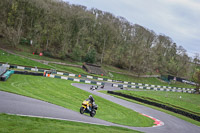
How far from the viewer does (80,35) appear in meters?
80.0

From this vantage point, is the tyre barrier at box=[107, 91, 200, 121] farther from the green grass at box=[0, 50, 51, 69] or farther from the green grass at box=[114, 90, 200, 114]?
the green grass at box=[0, 50, 51, 69]

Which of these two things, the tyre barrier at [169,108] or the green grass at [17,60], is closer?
the tyre barrier at [169,108]

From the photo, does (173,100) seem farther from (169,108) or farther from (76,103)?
(76,103)

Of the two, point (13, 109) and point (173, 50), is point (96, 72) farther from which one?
point (173, 50)

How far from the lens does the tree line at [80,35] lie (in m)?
69.3

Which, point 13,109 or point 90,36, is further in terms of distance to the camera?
point 90,36

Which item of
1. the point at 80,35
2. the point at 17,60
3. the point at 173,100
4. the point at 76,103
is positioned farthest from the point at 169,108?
the point at 80,35

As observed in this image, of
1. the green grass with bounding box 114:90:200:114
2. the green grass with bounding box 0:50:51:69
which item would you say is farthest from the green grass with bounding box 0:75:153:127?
the green grass with bounding box 0:50:51:69

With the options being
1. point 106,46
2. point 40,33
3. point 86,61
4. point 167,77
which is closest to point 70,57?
point 86,61

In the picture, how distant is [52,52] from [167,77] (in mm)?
54283

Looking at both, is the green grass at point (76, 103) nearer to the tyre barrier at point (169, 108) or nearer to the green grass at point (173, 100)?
the tyre barrier at point (169, 108)

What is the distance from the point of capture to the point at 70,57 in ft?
246

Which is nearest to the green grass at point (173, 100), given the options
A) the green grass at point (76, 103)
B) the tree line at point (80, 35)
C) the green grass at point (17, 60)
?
the green grass at point (76, 103)

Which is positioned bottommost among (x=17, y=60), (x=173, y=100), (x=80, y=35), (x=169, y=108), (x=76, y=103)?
(x=169, y=108)
